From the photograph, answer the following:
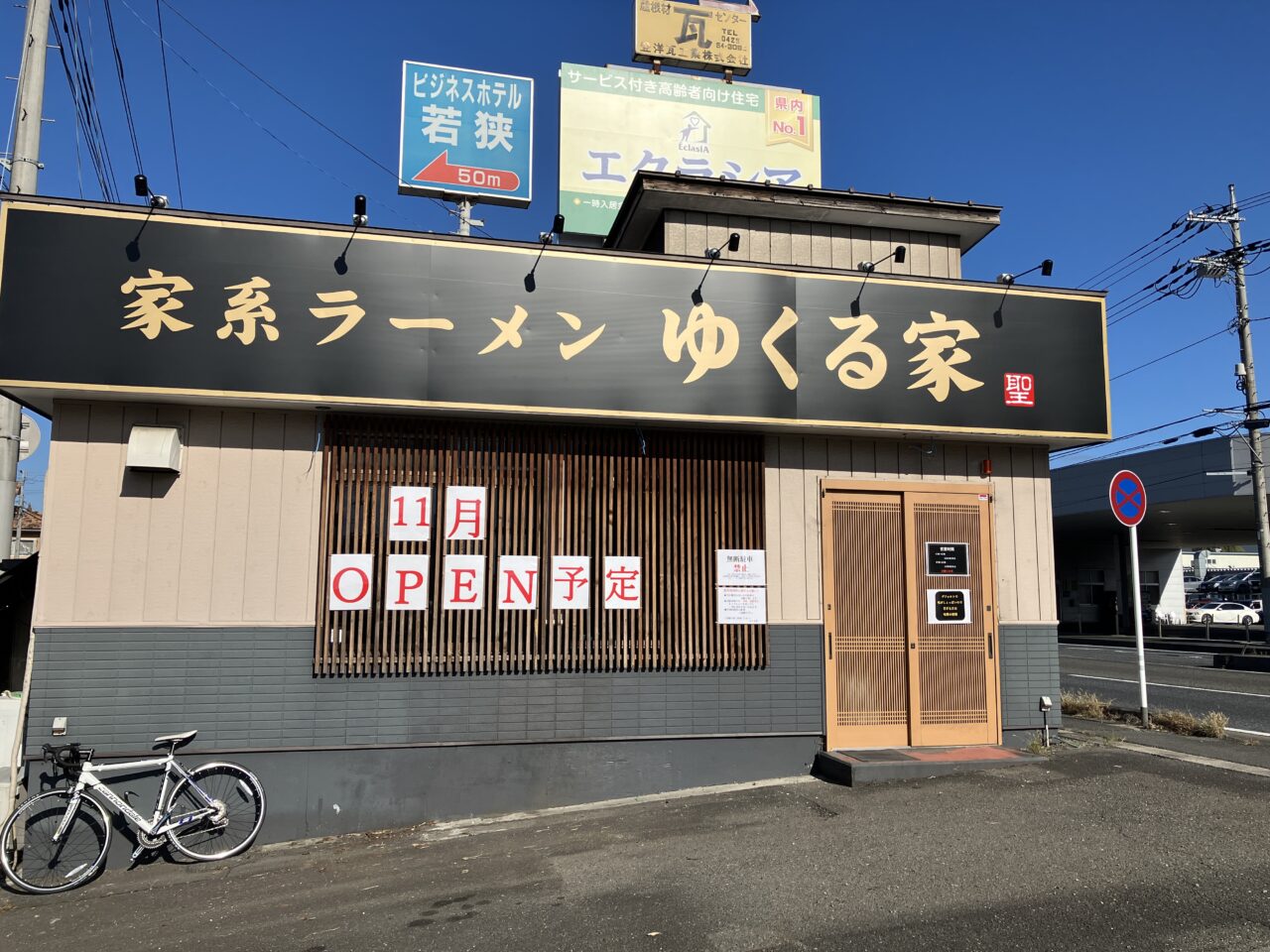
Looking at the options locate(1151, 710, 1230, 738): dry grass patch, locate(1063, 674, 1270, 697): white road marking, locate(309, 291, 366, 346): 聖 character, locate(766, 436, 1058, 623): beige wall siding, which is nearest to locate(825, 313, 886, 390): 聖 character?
locate(766, 436, 1058, 623): beige wall siding

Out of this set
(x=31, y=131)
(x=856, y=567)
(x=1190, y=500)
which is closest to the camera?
(x=856, y=567)

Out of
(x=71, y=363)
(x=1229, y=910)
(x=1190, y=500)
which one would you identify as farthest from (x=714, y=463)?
(x=1190, y=500)

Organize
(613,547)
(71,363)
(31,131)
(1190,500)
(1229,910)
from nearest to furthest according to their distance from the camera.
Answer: (1229,910) < (71,363) < (613,547) < (31,131) < (1190,500)

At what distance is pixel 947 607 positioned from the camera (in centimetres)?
862

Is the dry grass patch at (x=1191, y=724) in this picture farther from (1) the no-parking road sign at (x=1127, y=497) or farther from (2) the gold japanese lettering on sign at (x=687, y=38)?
(2) the gold japanese lettering on sign at (x=687, y=38)

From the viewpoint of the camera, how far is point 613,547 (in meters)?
7.96

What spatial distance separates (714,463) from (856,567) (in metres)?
1.81

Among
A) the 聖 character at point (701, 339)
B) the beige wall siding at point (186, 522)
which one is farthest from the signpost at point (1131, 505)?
the beige wall siding at point (186, 522)

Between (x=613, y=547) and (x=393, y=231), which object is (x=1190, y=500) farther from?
(x=393, y=231)

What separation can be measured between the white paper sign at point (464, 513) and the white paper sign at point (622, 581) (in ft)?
4.05

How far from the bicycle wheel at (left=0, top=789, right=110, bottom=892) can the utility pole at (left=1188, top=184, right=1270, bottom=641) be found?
2778cm

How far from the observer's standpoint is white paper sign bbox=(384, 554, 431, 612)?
7.49 m

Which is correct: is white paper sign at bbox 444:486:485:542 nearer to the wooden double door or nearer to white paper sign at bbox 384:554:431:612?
white paper sign at bbox 384:554:431:612

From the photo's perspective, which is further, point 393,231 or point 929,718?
point 929,718
